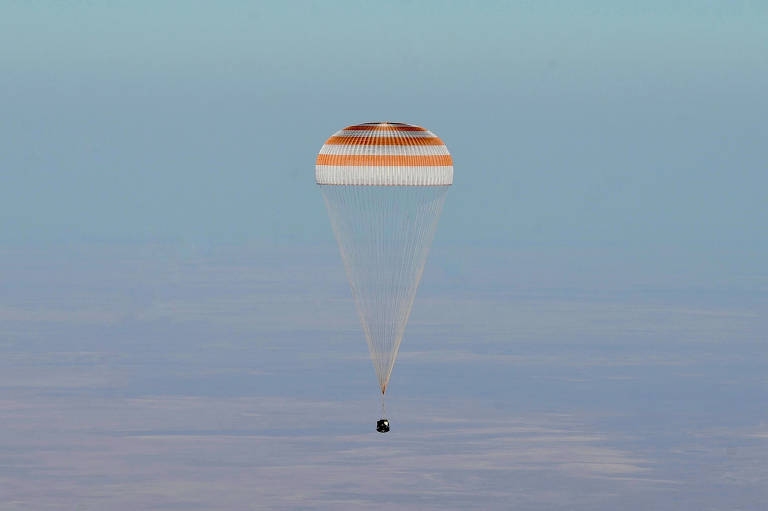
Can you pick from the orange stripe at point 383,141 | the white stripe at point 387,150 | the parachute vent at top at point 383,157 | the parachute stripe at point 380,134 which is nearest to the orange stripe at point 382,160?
the parachute vent at top at point 383,157

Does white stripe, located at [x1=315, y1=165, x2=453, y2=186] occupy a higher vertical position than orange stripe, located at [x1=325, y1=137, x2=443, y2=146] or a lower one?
lower

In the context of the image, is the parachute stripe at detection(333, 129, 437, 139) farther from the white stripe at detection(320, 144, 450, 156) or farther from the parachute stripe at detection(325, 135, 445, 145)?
the white stripe at detection(320, 144, 450, 156)

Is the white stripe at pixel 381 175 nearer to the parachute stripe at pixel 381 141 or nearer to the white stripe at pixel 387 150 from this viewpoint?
the white stripe at pixel 387 150


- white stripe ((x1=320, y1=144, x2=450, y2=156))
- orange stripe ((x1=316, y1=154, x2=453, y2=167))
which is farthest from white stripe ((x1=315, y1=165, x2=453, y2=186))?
white stripe ((x1=320, y1=144, x2=450, y2=156))

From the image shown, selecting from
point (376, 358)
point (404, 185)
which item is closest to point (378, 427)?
point (376, 358)

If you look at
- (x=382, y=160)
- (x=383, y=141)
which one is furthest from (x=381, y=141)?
(x=382, y=160)

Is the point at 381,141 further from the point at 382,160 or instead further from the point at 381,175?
the point at 381,175

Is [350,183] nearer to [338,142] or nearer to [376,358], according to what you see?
[338,142]
